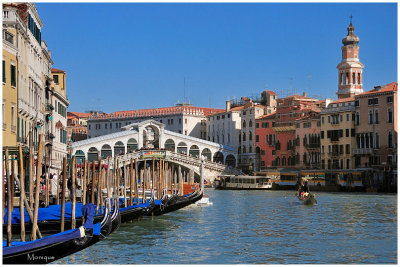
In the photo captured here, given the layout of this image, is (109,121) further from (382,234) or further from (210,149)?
(382,234)

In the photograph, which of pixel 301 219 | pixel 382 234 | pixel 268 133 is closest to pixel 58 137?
pixel 301 219

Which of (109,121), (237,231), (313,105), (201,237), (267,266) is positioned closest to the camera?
(267,266)

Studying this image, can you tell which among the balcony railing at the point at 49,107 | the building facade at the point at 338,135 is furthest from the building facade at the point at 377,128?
the balcony railing at the point at 49,107

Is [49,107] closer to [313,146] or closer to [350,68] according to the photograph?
[313,146]

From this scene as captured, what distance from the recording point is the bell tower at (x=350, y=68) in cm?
5362

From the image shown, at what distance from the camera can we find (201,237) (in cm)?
1491

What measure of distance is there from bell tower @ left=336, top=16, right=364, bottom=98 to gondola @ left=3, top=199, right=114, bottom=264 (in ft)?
146

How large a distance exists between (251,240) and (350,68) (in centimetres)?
4067

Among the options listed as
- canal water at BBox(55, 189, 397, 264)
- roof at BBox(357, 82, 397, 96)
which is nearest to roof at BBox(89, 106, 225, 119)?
roof at BBox(357, 82, 397, 96)

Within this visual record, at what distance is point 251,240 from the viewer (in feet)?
47.9

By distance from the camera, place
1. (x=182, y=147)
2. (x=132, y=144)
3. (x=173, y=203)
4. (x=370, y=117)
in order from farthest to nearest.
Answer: (x=182, y=147), (x=132, y=144), (x=370, y=117), (x=173, y=203)

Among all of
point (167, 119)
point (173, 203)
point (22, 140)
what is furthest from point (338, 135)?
point (22, 140)

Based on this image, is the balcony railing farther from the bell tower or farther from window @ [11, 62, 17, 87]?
the bell tower

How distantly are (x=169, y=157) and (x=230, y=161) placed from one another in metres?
10.5
